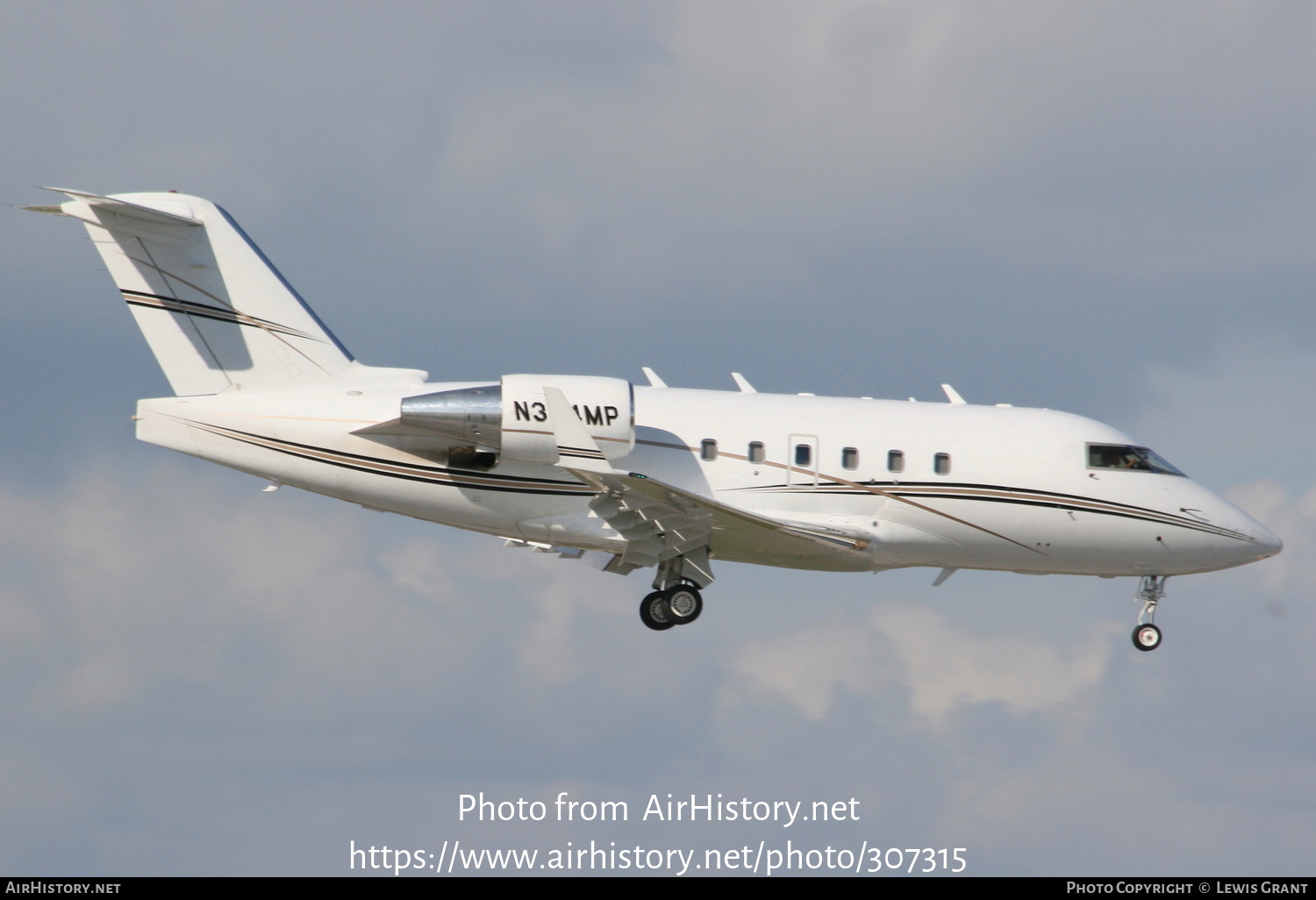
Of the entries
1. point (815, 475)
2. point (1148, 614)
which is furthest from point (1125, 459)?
point (815, 475)

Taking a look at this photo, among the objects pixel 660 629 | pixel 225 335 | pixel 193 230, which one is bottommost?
pixel 660 629

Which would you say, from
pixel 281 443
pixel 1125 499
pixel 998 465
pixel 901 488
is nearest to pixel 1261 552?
pixel 1125 499

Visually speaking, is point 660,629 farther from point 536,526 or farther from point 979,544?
point 979,544

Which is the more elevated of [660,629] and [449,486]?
[449,486]

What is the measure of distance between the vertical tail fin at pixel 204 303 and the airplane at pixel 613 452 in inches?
1.2

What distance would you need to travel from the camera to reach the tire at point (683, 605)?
23.4 metres

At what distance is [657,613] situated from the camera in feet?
76.8

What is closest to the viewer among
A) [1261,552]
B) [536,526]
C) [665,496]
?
[665,496]

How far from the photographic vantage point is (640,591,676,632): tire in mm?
23438

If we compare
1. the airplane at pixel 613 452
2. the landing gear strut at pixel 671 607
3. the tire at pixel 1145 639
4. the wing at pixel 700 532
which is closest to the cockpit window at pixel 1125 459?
the airplane at pixel 613 452

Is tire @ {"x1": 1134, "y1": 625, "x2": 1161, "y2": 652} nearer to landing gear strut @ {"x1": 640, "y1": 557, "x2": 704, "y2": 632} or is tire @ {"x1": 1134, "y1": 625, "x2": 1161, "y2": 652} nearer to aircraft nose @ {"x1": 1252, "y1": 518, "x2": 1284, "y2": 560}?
aircraft nose @ {"x1": 1252, "y1": 518, "x2": 1284, "y2": 560}

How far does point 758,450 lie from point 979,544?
4058 millimetres

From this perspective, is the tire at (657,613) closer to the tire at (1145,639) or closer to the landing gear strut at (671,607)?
the landing gear strut at (671,607)

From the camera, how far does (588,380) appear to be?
2241 cm
